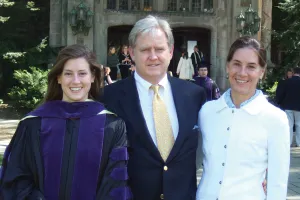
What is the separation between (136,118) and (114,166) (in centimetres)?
45

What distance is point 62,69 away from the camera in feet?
10.7

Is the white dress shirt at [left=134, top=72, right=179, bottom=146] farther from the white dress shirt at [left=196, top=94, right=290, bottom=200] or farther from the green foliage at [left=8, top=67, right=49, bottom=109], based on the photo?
the green foliage at [left=8, top=67, right=49, bottom=109]

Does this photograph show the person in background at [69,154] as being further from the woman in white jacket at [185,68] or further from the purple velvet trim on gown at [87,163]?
the woman in white jacket at [185,68]

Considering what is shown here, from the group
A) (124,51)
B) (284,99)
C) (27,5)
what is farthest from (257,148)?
(27,5)

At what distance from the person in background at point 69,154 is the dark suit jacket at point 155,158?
0.65 feet

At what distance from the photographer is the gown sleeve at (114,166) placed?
305cm

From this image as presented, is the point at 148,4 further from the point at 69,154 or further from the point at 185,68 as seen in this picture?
the point at 69,154

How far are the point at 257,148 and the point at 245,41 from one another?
28.2 inches

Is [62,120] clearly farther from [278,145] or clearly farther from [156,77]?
[278,145]

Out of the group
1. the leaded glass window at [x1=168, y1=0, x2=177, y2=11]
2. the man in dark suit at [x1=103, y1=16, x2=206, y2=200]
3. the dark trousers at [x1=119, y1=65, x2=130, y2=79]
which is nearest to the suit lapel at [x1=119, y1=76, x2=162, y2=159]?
the man in dark suit at [x1=103, y1=16, x2=206, y2=200]

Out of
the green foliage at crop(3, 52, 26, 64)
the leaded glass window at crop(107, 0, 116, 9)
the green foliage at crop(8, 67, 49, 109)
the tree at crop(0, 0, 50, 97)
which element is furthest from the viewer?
the leaded glass window at crop(107, 0, 116, 9)

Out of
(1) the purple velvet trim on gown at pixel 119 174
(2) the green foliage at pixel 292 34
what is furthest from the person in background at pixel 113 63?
(1) the purple velvet trim on gown at pixel 119 174

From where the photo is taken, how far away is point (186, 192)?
134 inches

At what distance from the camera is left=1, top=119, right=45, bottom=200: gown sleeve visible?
2.99 meters
